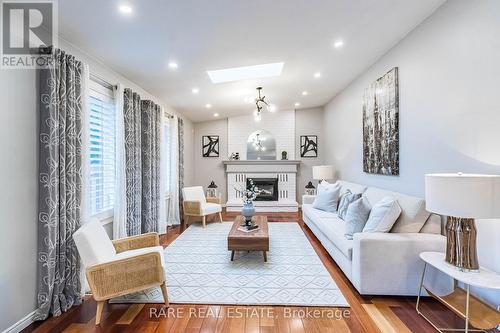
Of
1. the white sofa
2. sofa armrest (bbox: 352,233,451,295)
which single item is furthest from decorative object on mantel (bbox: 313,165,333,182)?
sofa armrest (bbox: 352,233,451,295)

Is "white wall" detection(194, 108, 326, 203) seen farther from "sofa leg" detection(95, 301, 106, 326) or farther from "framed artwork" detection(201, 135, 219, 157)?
"sofa leg" detection(95, 301, 106, 326)

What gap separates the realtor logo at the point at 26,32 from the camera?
2.02m

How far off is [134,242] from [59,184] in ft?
3.44

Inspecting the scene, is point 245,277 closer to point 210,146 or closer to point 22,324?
point 22,324

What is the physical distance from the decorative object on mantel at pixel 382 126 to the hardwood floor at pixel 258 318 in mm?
1937

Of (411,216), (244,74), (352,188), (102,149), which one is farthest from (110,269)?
(352,188)

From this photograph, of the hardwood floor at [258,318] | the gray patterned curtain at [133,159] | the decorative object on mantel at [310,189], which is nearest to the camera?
the hardwood floor at [258,318]

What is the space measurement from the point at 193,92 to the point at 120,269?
11.8 ft

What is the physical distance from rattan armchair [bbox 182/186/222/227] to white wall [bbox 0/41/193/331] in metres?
3.25

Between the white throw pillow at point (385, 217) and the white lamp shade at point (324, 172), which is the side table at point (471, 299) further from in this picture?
the white lamp shade at point (324, 172)

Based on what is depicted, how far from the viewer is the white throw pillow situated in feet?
9.21

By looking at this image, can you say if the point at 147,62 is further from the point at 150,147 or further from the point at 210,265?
the point at 210,265

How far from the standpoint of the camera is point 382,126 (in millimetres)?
3953

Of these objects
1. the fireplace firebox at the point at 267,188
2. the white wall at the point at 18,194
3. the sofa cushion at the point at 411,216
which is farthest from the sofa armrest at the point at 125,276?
the fireplace firebox at the point at 267,188
